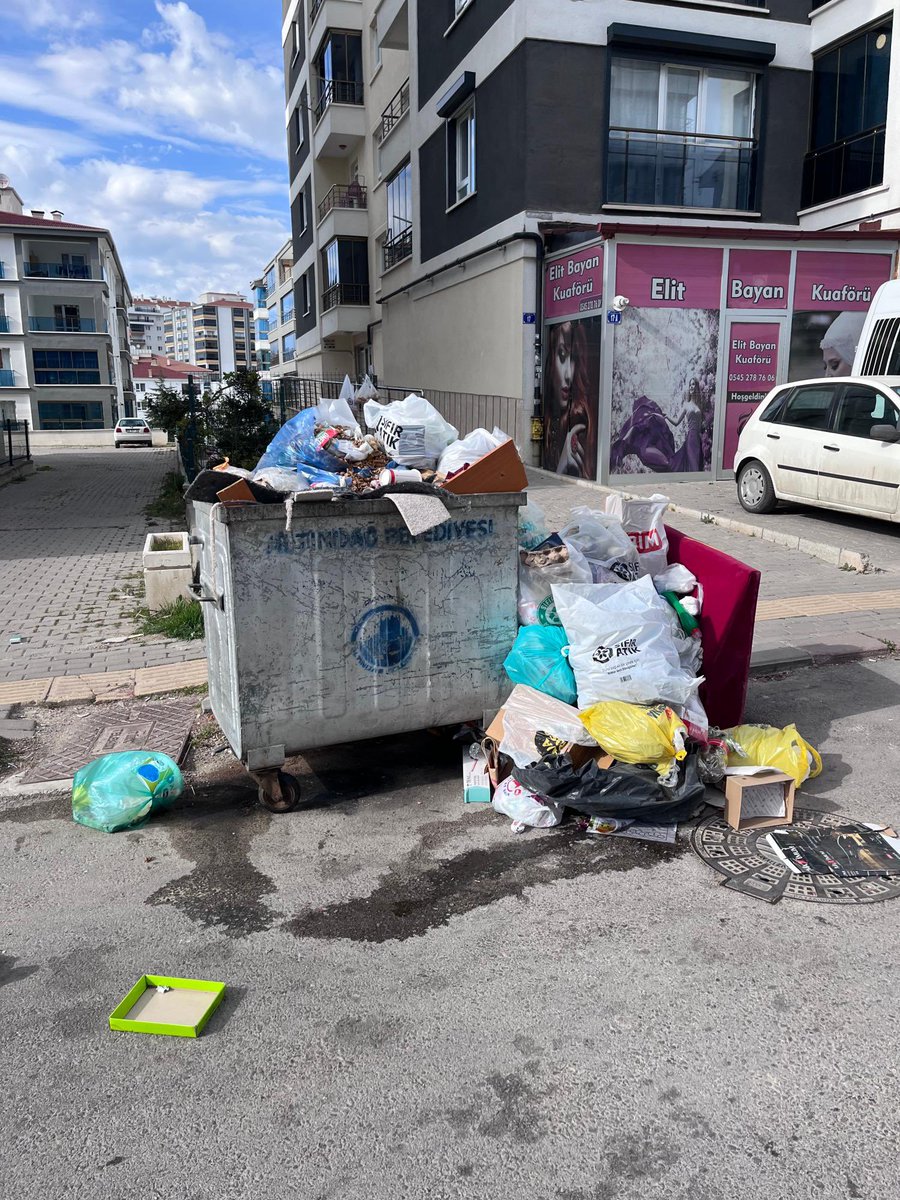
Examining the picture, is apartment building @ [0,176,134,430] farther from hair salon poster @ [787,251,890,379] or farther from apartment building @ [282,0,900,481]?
hair salon poster @ [787,251,890,379]

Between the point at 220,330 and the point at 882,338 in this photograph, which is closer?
the point at 882,338

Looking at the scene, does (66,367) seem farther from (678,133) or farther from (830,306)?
(830,306)

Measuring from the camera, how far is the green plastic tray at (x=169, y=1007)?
8.48 feet

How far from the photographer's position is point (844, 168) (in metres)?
15.9

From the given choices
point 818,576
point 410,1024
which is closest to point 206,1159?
point 410,1024

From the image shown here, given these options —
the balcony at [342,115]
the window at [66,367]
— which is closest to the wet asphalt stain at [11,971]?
the balcony at [342,115]

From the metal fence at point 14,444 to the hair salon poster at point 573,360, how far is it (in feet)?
46.1

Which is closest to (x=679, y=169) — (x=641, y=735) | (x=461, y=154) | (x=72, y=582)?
(x=461, y=154)

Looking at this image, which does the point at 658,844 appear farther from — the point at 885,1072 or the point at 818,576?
the point at 818,576

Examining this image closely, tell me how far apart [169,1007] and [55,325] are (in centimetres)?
6868

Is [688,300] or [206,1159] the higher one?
[688,300]

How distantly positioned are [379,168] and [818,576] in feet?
76.1

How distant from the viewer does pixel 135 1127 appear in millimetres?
2244

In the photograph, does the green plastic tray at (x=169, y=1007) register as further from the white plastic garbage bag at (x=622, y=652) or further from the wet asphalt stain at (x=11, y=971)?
the white plastic garbage bag at (x=622, y=652)
